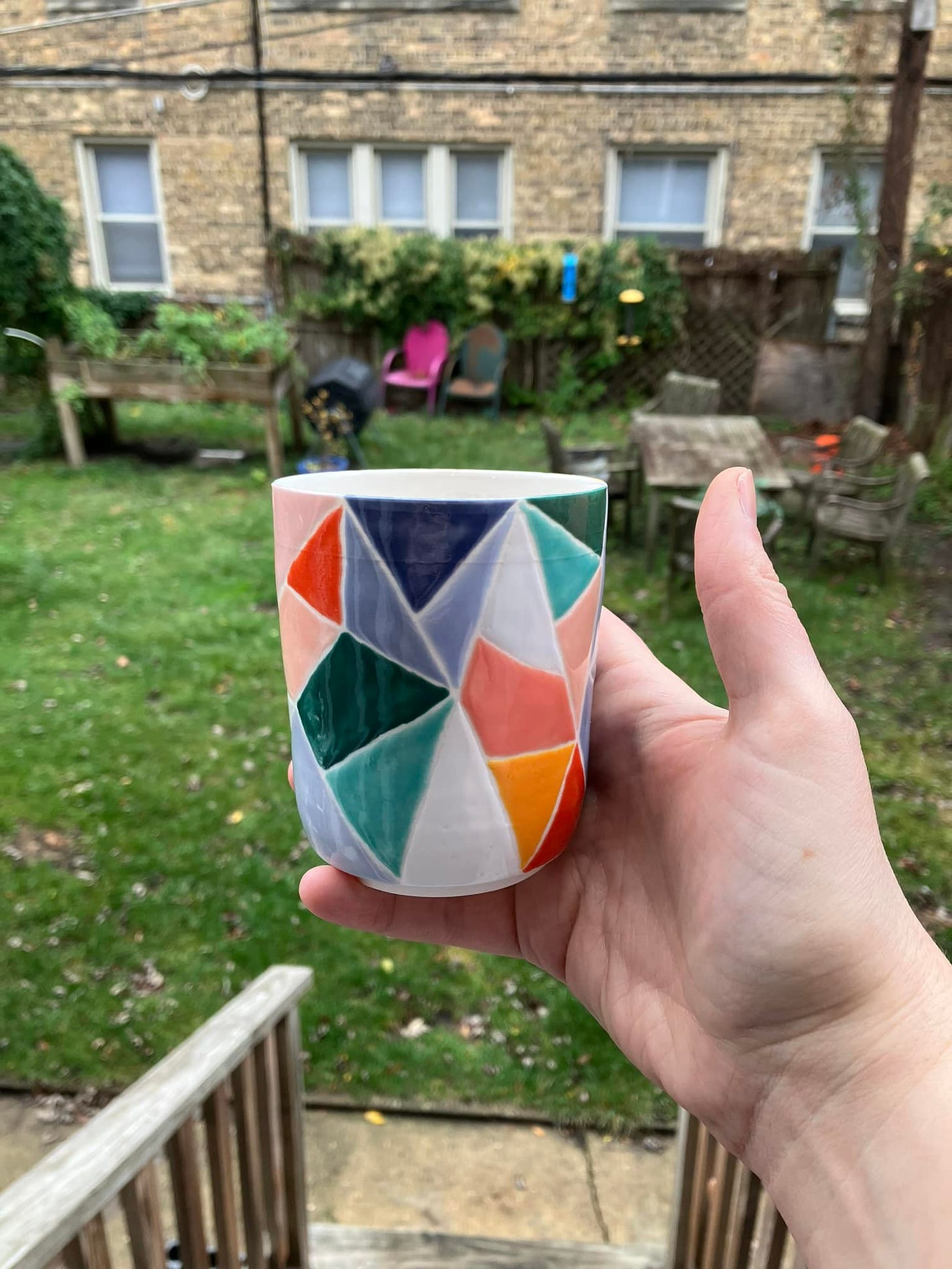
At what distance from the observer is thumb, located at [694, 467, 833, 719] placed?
940mm

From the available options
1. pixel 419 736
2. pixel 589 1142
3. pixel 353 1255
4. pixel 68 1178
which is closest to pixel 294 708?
pixel 419 736

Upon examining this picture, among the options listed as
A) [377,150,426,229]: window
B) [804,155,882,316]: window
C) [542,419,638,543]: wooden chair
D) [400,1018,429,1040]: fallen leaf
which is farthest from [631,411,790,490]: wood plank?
[377,150,426,229]: window

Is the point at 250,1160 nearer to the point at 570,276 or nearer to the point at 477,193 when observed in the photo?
the point at 570,276

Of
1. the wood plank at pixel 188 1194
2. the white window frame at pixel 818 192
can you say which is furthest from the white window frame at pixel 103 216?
the wood plank at pixel 188 1194

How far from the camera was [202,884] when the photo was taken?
2922 millimetres

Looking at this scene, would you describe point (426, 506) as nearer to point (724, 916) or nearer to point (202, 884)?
point (724, 916)

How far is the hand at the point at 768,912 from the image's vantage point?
0.90 meters

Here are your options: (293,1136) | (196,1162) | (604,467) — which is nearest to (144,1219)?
(196,1162)

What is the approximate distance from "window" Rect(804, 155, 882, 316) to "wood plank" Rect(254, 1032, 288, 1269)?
999 centimetres

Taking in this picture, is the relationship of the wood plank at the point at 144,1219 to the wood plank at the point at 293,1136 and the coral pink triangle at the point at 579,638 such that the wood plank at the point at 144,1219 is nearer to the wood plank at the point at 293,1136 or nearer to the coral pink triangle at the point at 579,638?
the wood plank at the point at 293,1136

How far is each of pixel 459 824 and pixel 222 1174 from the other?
1.15 m

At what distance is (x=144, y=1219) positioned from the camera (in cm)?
128

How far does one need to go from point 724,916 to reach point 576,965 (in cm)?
40

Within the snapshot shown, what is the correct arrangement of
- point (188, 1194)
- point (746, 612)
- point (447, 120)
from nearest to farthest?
point (746, 612)
point (188, 1194)
point (447, 120)
